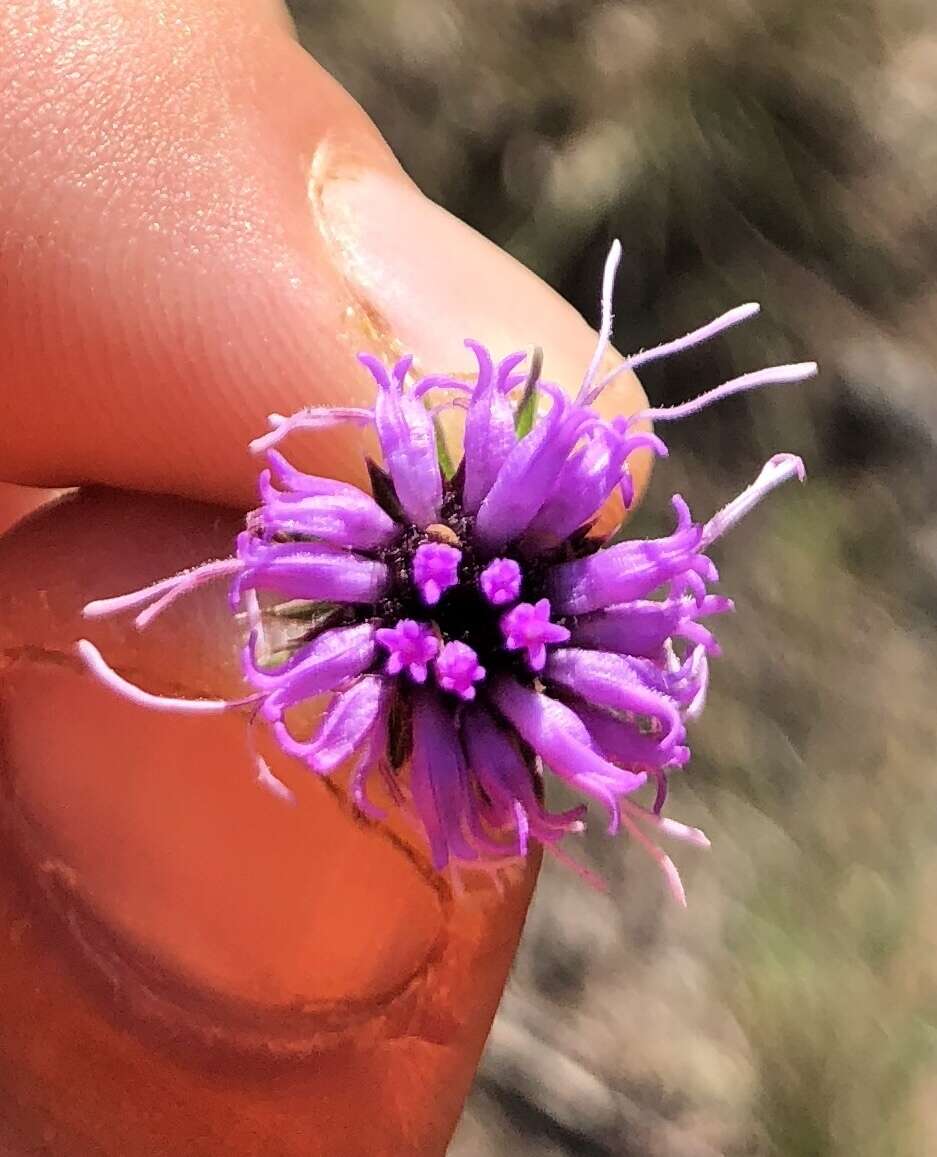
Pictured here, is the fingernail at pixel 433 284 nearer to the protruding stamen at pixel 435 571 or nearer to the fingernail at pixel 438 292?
the fingernail at pixel 438 292

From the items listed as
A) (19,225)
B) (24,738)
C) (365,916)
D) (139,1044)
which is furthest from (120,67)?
(139,1044)

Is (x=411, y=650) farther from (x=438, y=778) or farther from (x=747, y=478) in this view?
(x=747, y=478)

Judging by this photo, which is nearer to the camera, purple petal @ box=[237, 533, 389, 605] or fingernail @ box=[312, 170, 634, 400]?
purple petal @ box=[237, 533, 389, 605]

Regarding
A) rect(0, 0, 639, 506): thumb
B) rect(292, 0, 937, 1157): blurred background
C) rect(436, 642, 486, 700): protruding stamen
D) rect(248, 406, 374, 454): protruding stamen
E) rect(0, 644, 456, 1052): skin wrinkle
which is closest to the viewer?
rect(436, 642, 486, 700): protruding stamen

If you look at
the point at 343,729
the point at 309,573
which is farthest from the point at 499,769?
the point at 309,573

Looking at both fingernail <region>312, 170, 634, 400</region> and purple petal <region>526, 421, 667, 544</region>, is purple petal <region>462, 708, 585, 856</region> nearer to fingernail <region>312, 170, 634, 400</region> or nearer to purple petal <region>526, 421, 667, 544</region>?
purple petal <region>526, 421, 667, 544</region>

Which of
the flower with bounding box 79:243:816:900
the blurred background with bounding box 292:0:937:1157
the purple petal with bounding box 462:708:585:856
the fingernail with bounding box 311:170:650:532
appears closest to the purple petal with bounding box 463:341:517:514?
the flower with bounding box 79:243:816:900

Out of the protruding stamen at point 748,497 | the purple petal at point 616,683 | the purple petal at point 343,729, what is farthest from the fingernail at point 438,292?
the purple petal at point 343,729
